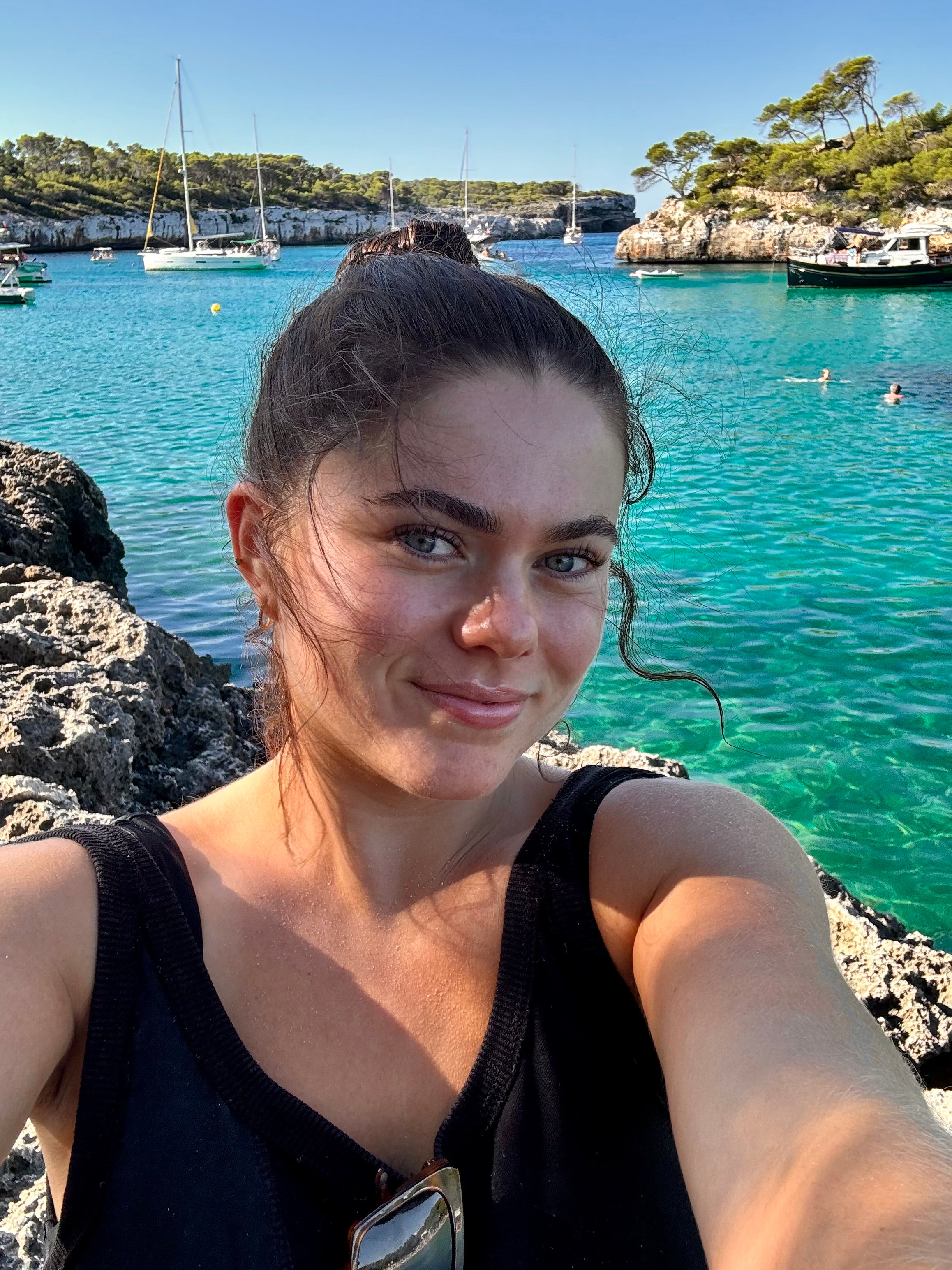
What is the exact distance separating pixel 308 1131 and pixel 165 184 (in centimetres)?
12440

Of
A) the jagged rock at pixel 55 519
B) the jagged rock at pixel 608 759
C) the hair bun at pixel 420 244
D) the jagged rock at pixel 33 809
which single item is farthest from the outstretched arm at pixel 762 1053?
the jagged rock at pixel 55 519

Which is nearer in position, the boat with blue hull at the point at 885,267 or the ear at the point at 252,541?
the ear at the point at 252,541

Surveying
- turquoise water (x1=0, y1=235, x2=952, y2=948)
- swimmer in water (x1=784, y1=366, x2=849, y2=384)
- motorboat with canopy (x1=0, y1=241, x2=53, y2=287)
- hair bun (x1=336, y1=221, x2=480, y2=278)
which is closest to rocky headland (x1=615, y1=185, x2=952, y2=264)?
turquoise water (x1=0, y1=235, x2=952, y2=948)

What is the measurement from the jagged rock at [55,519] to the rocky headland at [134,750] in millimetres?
1457

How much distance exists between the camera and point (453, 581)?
1284mm

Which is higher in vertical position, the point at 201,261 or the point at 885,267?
the point at 201,261

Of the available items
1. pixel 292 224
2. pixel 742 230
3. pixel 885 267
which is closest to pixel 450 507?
pixel 885 267

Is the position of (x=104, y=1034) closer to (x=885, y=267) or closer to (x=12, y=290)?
(x=885, y=267)

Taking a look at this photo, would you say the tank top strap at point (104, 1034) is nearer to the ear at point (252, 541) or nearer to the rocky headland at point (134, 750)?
the ear at point (252, 541)

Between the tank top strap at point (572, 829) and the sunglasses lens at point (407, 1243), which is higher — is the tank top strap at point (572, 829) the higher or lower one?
the higher one

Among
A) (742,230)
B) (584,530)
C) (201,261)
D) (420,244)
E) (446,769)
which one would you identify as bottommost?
(446,769)

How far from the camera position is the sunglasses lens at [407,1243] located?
44.6 inches

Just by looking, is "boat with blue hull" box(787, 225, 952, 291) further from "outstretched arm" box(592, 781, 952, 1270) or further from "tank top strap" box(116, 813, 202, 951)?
"tank top strap" box(116, 813, 202, 951)

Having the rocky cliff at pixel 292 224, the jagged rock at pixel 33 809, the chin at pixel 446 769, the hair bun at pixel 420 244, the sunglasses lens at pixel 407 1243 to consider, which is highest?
the rocky cliff at pixel 292 224
